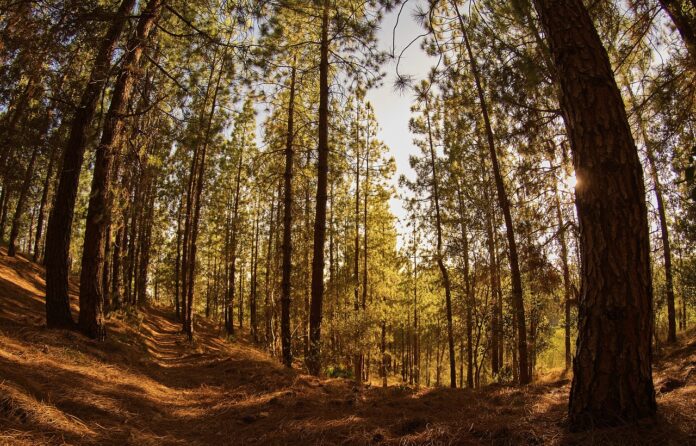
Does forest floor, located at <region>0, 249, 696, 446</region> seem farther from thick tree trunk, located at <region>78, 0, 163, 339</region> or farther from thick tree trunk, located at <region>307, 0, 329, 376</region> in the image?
thick tree trunk, located at <region>307, 0, 329, 376</region>

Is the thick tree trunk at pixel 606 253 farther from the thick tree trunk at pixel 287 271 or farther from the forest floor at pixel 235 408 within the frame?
the thick tree trunk at pixel 287 271

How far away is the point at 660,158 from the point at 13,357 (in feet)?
29.8

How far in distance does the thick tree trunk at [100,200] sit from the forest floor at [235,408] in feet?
1.54

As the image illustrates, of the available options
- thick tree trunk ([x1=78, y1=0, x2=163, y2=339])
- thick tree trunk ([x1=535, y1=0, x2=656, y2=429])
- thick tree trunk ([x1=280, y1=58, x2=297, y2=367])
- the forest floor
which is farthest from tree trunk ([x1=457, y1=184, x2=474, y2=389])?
thick tree trunk ([x1=535, y1=0, x2=656, y2=429])

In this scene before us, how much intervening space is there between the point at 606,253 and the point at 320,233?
6.68m

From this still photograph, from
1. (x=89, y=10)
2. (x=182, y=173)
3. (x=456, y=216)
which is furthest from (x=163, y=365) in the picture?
(x=182, y=173)

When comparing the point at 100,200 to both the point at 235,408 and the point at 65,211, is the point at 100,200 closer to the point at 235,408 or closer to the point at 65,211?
the point at 65,211

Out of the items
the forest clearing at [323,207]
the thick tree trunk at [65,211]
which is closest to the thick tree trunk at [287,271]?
the forest clearing at [323,207]

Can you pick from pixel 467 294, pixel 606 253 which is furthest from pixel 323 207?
pixel 467 294

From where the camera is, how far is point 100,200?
6582 millimetres

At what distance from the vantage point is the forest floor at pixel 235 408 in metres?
2.63

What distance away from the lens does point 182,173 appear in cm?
2047

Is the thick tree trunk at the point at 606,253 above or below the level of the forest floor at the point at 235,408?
above

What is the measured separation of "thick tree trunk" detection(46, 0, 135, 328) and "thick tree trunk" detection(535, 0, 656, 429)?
6530 mm
